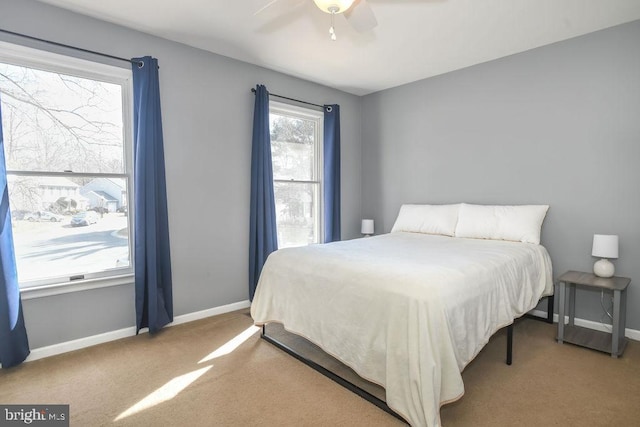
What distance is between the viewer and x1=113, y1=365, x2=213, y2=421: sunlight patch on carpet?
6.18 feet

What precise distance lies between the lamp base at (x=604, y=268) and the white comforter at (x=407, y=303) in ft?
1.11

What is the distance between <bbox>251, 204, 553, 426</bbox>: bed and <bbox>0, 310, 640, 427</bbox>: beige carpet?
284 mm

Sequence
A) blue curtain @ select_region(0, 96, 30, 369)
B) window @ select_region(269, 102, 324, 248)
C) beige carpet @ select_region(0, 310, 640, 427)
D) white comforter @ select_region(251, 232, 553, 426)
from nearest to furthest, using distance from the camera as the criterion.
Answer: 1. white comforter @ select_region(251, 232, 553, 426)
2. beige carpet @ select_region(0, 310, 640, 427)
3. blue curtain @ select_region(0, 96, 30, 369)
4. window @ select_region(269, 102, 324, 248)

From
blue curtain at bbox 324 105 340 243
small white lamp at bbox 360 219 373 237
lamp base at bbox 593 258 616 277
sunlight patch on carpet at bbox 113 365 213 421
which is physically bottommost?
sunlight patch on carpet at bbox 113 365 213 421

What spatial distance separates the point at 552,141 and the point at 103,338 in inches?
175

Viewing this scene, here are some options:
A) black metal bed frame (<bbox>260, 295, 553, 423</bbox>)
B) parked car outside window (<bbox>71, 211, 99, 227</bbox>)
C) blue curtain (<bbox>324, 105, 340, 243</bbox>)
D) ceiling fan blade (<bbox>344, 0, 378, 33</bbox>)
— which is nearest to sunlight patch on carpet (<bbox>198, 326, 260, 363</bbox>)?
black metal bed frame (<bbox>260, 295, 553, 423</bbox>)

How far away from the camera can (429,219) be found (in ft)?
12.4

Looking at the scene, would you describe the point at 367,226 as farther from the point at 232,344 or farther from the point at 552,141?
the point at 232,344

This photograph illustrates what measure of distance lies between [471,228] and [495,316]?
1.41m

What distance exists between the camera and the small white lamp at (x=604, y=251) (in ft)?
8.65

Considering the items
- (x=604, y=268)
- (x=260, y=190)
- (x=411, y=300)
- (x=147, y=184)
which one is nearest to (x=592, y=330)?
(x=604, y=268)

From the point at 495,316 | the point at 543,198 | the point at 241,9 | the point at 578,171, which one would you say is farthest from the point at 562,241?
the point at 241,9

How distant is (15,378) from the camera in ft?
7.22

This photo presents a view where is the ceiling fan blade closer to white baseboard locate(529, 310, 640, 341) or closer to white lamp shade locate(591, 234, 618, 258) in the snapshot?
white lamp shade locate(591, 234, 618, 258)
